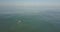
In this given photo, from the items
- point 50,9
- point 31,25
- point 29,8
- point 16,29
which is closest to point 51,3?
point 50,9

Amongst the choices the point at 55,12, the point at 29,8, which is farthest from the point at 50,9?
the point at 29,8

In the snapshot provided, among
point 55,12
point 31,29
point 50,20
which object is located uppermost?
point 55,12

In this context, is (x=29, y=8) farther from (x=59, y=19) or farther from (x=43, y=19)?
(x=59, y=19)

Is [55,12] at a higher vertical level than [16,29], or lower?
higher

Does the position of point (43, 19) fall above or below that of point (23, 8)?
below

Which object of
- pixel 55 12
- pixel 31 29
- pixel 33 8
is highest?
pixel 33 8

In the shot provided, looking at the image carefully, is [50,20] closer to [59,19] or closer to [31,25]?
[59,19]
